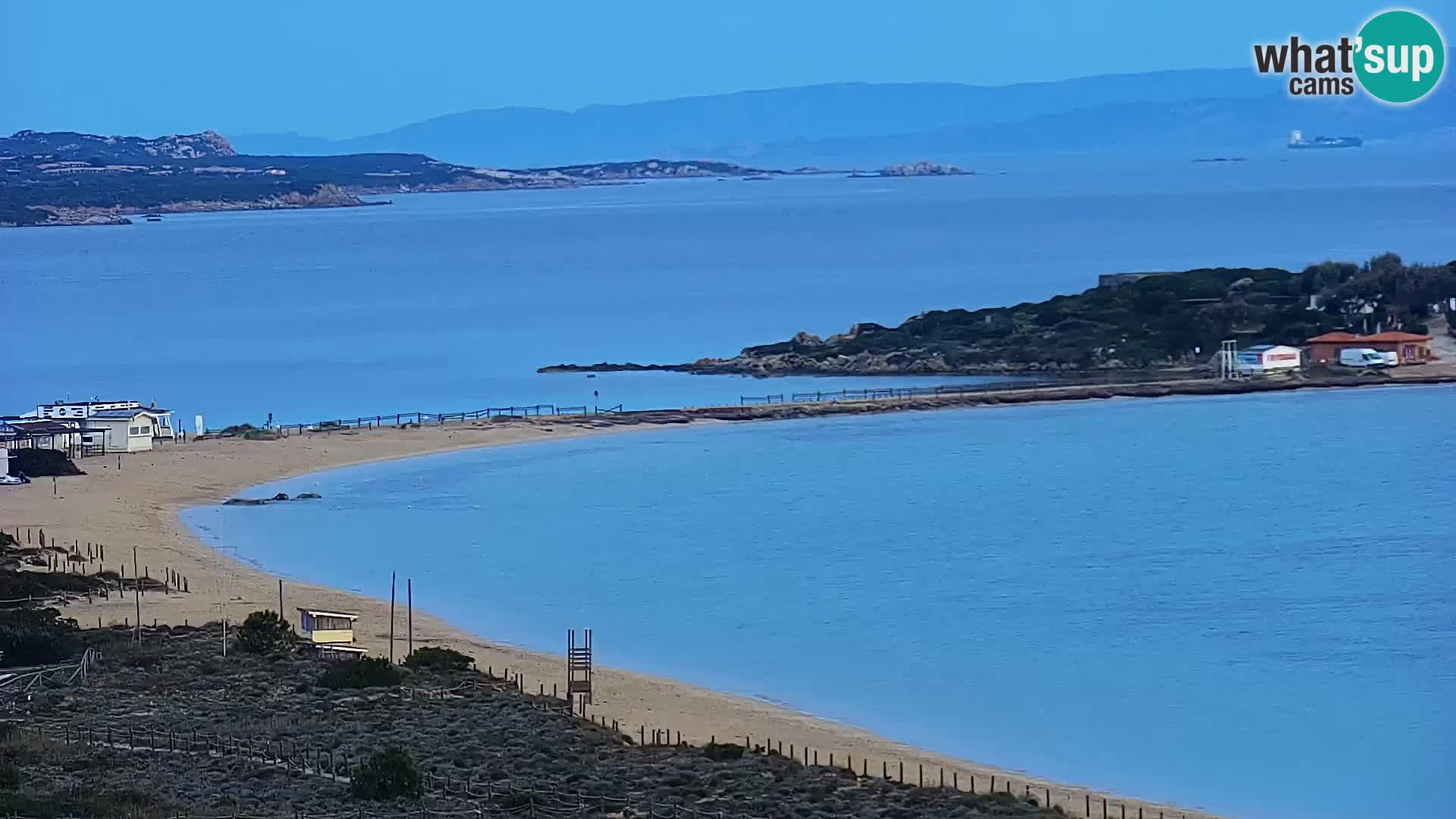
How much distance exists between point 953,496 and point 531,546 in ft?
28.3

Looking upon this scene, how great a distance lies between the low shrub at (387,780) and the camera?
53.4 feet

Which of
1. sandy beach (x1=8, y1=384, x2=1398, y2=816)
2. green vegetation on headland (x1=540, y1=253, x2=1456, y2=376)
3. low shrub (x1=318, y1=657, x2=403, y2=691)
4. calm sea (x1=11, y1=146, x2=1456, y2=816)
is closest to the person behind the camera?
sandy beach (x1=8, y1=384, x2=1398, y2=816)

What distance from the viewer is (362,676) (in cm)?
2125

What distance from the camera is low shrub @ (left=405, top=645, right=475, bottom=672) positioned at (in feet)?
72.7

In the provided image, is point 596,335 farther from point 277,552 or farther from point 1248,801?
point 1248,801

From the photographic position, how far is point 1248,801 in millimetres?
18719

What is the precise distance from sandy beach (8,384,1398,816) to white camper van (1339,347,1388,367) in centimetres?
1834

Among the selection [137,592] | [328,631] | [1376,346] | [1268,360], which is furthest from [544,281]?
[328,631]

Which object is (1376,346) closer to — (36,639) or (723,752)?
(723,752)

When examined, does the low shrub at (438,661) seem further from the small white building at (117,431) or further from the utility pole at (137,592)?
the small white building at (117,431)

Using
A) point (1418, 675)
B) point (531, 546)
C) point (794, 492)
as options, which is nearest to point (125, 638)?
point (531, 546)

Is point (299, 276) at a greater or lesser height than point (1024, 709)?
greater

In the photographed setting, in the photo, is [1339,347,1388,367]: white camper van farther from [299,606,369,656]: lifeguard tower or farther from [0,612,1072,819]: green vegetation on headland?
[0,612,1072,819]: green vegetation on headland

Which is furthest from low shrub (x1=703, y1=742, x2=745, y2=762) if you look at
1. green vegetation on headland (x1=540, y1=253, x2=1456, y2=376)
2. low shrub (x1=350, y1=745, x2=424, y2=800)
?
green vegetation on headland (x1=540, y1=253, x2=1456, y2=376)
